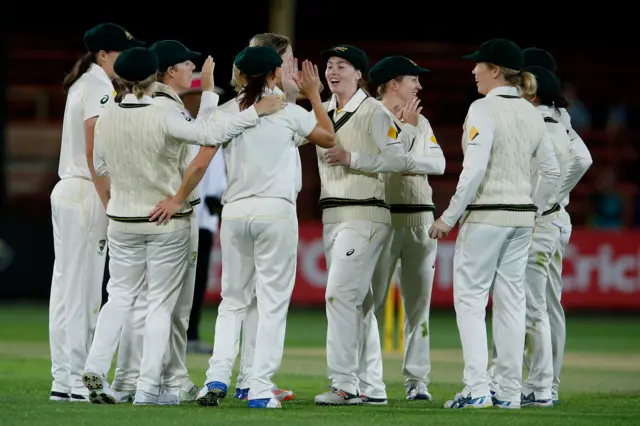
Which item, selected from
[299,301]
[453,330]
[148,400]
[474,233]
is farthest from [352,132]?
[299,301]

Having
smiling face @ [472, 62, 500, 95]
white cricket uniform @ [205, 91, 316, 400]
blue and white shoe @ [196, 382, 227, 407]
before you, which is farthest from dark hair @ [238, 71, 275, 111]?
blue and white shoe @ [196, 382, 227, 407]

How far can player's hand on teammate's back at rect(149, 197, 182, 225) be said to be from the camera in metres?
7.70

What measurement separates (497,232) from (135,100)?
252cm

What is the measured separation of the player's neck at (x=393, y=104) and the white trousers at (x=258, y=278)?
146 centimetres

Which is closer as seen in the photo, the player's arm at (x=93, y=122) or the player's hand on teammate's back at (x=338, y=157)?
the player's hand on teammate's back at (x=338, y=157)

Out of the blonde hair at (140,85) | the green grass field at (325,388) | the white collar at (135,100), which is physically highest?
the blonde hair at (140,85)

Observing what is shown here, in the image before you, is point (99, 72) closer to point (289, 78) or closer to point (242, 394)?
point (289, 78)

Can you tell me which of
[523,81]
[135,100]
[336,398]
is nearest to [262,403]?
[336,398]

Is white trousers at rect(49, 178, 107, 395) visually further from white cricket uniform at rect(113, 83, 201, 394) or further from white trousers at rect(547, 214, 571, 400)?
white trousers at rect(547, 214, 571, 400)

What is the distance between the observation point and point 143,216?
7727 mm

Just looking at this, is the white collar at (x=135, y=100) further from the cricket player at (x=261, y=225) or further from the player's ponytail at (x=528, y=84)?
the player's ponytail at (x=528, y=84)

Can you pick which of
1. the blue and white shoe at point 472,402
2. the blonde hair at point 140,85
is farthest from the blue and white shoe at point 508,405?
the blonde hair at point 140,85

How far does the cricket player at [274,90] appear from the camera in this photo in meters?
7.73

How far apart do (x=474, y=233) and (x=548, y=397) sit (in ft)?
4.69
